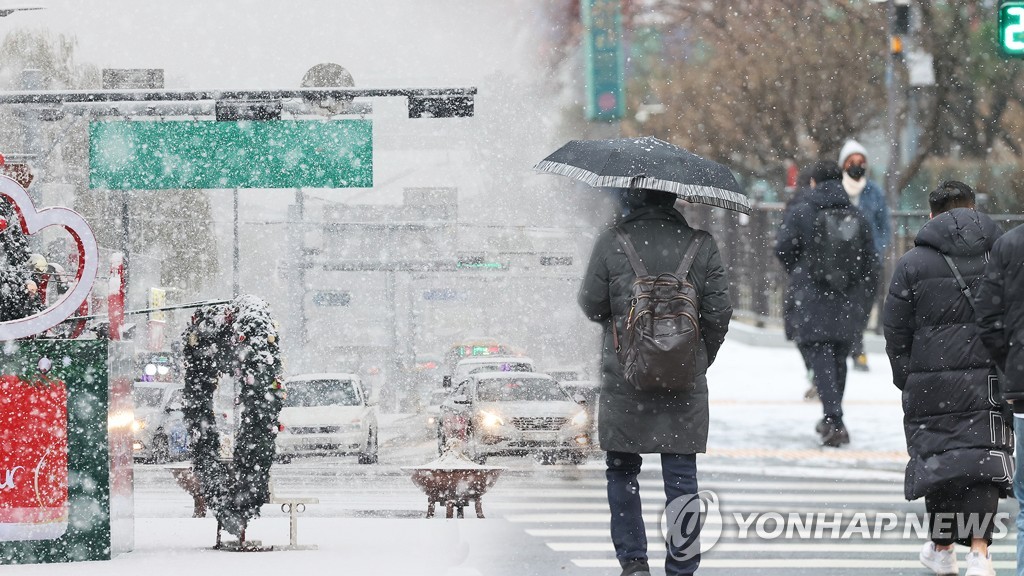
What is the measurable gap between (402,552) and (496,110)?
43.9 feet

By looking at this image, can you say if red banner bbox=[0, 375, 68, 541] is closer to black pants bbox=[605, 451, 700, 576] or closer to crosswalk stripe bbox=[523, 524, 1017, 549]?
crosswalk stripe bbox=[523, 524, 1017, 549]

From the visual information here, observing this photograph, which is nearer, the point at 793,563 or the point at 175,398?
the point at 793,563

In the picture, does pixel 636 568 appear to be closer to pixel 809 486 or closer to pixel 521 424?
pixel 809 486

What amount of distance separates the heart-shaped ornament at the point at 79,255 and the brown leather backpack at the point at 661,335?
11.4 ft

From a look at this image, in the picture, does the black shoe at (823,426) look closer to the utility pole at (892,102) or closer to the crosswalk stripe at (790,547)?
the crosswalk stripe at (790,547)

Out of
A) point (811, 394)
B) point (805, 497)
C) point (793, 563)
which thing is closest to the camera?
point (793, 563)

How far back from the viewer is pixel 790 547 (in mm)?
8945

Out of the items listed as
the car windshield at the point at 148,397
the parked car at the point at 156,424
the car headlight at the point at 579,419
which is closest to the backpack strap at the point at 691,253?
the parked car at the point at 156,424

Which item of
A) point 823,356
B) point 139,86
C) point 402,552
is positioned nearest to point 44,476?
point 402,552

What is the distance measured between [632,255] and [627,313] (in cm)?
28

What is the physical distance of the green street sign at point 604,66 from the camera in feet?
48.4

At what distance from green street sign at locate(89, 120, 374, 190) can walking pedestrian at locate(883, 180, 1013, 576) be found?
5779mm

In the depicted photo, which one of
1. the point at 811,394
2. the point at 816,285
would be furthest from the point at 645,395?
the point at 811,394

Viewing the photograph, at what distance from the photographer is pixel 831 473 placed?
12.2 m
